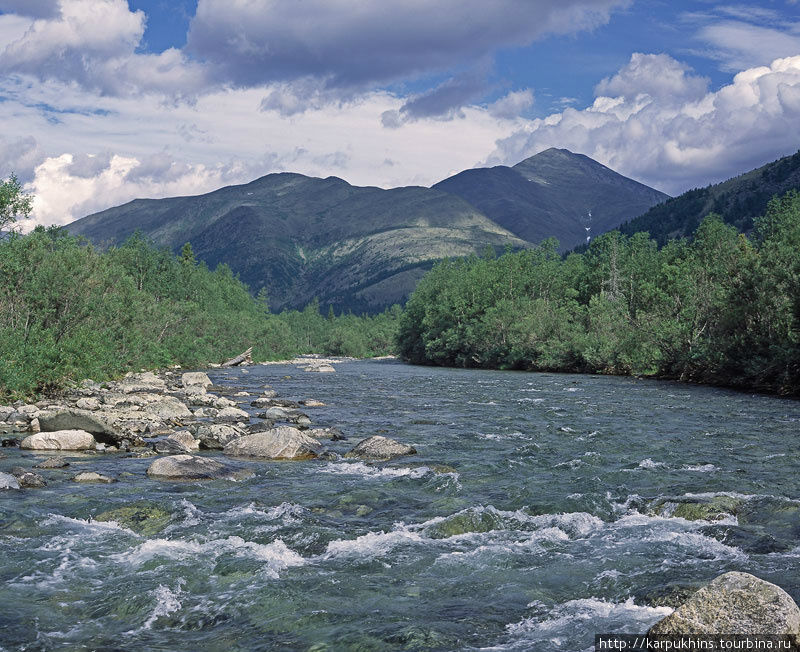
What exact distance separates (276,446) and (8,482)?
7.58 metres

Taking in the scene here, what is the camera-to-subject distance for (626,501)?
14844 mm

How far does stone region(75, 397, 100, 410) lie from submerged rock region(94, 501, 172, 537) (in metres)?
17.2

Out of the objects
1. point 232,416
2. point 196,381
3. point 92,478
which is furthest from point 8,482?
point 196,381

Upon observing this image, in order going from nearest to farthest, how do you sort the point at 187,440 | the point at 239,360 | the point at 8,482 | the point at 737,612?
the point at 737,612 < the point at 8,482 < the point at 187,440 < the point at 239,360

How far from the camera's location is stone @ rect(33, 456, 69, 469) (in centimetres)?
1761

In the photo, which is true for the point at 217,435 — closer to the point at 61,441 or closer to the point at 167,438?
the point at 167,438

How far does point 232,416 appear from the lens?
28531 mm

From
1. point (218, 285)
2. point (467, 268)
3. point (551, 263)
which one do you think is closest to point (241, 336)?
point (218, 285)

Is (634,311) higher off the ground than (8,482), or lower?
higher

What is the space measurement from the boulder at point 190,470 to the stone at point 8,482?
3.09 metres

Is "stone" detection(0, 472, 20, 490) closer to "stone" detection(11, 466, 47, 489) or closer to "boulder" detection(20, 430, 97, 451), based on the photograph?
"stone" detection(11, 466, 47, 489)

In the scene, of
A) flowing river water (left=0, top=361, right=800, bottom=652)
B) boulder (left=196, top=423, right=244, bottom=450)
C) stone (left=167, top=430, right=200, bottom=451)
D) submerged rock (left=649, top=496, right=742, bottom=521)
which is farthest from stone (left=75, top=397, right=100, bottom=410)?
submerged rock (left=649, top=496, right=742, bottom=521)

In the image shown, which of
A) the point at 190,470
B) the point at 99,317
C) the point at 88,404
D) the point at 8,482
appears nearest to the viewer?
the point at 8,482

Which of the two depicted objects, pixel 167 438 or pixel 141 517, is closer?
pixel 141 517
